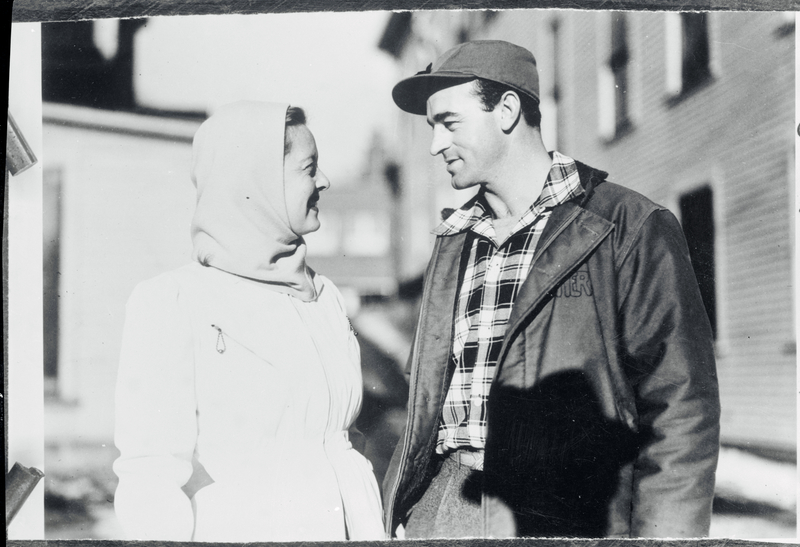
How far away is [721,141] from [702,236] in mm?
472

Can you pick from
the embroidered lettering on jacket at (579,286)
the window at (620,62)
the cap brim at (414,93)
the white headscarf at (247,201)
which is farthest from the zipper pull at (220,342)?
the window at (620,62)

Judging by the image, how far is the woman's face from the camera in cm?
343

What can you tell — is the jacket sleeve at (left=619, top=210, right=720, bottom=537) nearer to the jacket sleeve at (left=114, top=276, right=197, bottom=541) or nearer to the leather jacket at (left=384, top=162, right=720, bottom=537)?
the leather jacket at (left=384, top=162, right=720, bottom=537)

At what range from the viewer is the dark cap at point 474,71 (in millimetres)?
3348

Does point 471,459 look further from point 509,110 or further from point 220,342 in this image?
point 509,110

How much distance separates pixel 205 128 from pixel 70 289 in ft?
3.42

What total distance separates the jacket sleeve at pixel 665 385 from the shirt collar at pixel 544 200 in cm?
37

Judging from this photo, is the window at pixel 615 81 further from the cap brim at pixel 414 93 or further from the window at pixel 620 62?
the cap brim at pixel 414 93

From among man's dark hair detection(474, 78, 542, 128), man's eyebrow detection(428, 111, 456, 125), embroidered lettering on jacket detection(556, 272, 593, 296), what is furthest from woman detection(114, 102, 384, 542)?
embroidered lettering on jacket detection(556, 272, 593, 296)

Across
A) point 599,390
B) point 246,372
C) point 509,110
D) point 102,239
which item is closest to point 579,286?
point 599,390

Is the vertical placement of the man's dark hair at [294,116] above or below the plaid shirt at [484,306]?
above

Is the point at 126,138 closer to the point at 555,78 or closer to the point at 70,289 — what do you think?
the point at 70,289

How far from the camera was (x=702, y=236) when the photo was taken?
3.36 metres

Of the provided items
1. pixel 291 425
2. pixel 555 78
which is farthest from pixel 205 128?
pixel 555 78
